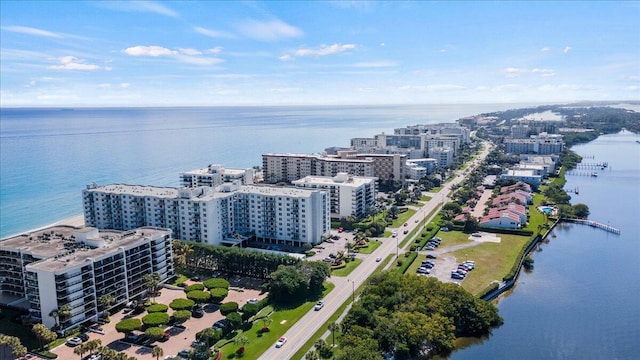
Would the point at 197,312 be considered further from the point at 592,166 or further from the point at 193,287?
the point at 592,166

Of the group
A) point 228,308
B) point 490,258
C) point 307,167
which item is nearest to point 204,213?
point 228,308

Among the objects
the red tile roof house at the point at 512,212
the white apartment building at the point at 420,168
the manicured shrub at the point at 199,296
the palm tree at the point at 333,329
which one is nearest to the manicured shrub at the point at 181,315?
the manicured shrub at the point at 199,296

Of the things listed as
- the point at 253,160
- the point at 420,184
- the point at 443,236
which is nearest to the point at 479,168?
the point at 420,184

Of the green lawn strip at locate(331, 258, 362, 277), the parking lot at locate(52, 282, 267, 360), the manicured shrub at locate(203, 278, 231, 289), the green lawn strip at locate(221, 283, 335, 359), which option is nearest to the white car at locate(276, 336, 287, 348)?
the green lawn strip at locate(221, 283, 335, 359)

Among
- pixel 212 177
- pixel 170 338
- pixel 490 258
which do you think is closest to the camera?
pixel 170 338

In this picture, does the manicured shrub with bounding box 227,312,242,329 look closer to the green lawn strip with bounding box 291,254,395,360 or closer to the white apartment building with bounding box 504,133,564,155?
the green lawn strip with bounding box 291,254,395,360

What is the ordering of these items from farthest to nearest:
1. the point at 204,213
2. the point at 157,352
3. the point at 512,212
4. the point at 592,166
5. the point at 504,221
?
the point at 592,166 < the point at 512,212 < the point at 504,221 < the point at 204,213 < the point at 157,352

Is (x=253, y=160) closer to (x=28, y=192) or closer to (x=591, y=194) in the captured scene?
(x=28, y=192)
